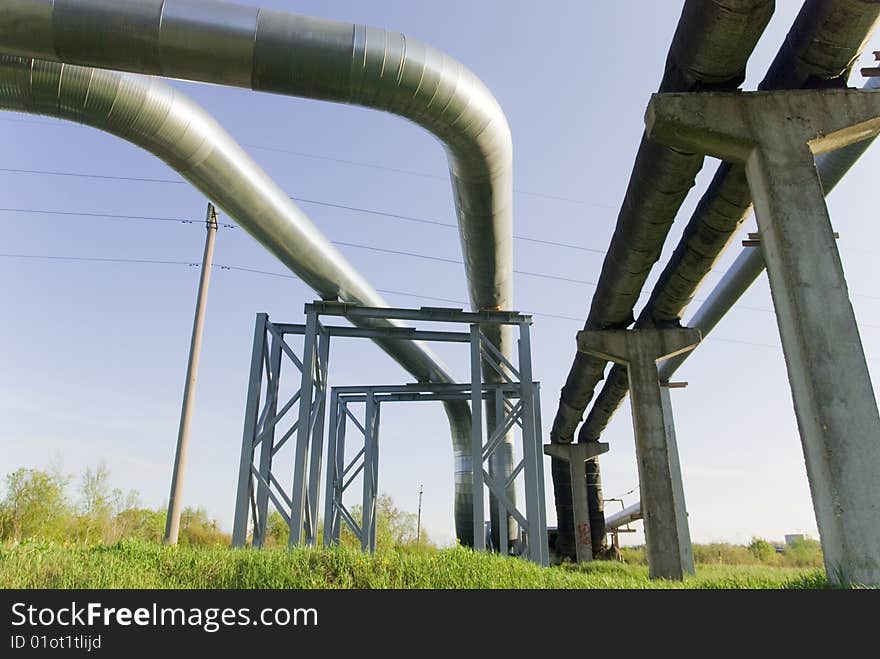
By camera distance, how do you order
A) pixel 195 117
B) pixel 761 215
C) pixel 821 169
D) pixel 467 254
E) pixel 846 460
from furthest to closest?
pixel 467 254 < pixel 821 169 < pixel 195 117 < pixel 761 215 < pixel 846 460

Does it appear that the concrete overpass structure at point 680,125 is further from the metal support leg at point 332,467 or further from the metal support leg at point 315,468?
the metal support leg at point 332,467

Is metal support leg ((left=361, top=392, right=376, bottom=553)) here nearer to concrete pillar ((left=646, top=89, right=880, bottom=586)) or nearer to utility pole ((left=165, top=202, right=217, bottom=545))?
utility pole ((left=165, top=202, right=217, bottom=545))

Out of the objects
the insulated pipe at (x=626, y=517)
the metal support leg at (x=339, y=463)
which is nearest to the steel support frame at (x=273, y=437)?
the metal support leg at (x=339, y=463)

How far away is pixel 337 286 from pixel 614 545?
17048 mm

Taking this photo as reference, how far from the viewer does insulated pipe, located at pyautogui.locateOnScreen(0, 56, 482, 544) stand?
696cm

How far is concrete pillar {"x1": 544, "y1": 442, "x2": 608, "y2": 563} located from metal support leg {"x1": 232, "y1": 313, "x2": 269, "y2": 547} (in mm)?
13531

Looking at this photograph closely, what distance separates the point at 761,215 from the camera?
570 centimetres

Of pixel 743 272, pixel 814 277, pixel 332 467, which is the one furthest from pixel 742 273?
pixel 332 467

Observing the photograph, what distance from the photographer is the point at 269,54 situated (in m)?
6.68

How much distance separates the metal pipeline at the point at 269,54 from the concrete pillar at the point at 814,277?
2673mm

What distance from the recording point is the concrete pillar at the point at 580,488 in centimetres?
2072

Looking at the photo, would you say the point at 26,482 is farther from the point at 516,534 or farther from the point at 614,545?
the point at 614,545

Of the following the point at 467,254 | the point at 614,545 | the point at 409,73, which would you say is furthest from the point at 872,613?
the point at 614,545

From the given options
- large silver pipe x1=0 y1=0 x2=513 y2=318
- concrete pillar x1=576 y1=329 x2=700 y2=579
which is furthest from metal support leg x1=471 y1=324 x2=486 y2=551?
large silver pipe x1=0 y1=0 x2=513 y2=318
